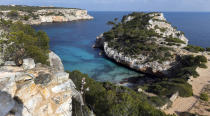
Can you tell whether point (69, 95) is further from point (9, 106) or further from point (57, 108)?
point (9, 106)

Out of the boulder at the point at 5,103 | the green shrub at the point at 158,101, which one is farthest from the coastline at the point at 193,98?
the boulder at the point at 5,103

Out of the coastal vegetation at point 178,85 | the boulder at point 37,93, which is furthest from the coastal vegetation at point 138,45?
the boulder at point 37,93

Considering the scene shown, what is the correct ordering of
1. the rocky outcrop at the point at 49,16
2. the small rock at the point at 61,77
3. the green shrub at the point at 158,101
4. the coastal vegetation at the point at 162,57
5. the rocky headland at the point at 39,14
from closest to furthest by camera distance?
the small rock at the point at 61,77
the green shrub at the point at 158,101
the coastal vegetation at the point at 162,57
the rocky headland at the point at 39,14
the rocky outcrop at the point at 49,16

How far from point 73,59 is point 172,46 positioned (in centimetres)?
2091

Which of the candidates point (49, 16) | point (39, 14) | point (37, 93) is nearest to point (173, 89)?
point (37, 93)

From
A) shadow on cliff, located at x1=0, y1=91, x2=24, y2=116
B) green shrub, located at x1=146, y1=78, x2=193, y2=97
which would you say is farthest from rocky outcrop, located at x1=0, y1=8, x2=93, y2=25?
shadow on cliff, located at x1=0, y1=91, x2=24, y2=116

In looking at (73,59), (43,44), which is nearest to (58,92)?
(43,44)

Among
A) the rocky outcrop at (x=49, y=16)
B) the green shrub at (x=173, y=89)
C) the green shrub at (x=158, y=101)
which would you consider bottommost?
the green shrub at (x=158, y=101)

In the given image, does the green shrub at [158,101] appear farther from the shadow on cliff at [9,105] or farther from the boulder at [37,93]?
the shadow on cliff at [9,105]

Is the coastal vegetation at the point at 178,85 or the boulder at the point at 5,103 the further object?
the coastal vegetation at the point at 178,85

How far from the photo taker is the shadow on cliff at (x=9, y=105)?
3936 mm

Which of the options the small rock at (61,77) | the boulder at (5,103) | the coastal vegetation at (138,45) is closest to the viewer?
the boulder at (5,103)

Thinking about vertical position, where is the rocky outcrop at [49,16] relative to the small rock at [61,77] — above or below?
above

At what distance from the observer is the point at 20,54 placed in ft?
42.5
